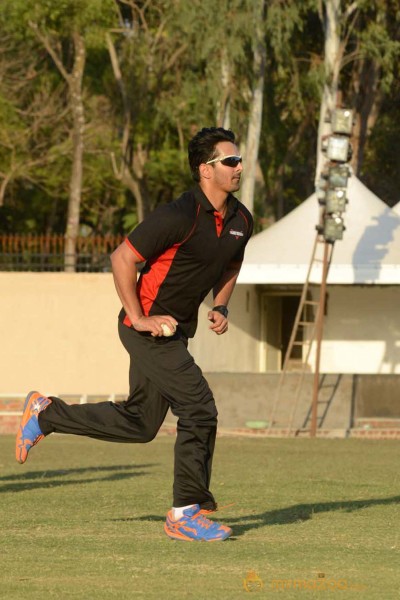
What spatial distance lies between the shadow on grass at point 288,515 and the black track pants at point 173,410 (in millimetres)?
470

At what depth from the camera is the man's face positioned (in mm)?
7367

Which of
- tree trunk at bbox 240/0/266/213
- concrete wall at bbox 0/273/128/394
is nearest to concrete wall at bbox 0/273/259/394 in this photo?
A: concrete wall at bbox 0/273/128/394

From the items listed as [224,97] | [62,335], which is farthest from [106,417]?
[224,97]

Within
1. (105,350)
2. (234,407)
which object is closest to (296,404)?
(234,407)

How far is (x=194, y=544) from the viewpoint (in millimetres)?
7242

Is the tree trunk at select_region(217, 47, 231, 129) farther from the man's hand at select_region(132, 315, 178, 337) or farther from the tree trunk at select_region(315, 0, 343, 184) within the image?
the man's hand at select_region(132, 315, 178, 337)

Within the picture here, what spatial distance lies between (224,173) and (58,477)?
6.23 m

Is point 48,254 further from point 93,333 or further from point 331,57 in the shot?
point 331,57

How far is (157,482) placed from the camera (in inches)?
485

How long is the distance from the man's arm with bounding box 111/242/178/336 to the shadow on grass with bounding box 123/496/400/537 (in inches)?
48.8

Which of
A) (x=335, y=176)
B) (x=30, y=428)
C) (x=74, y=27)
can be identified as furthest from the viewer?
(x=74, y=27)

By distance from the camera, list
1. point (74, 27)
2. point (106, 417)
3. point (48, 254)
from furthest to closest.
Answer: point (74, 27), point (48, 254), point (106, 417)

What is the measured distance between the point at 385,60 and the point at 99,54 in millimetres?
12551

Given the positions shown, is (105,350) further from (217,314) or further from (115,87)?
(217,314)
